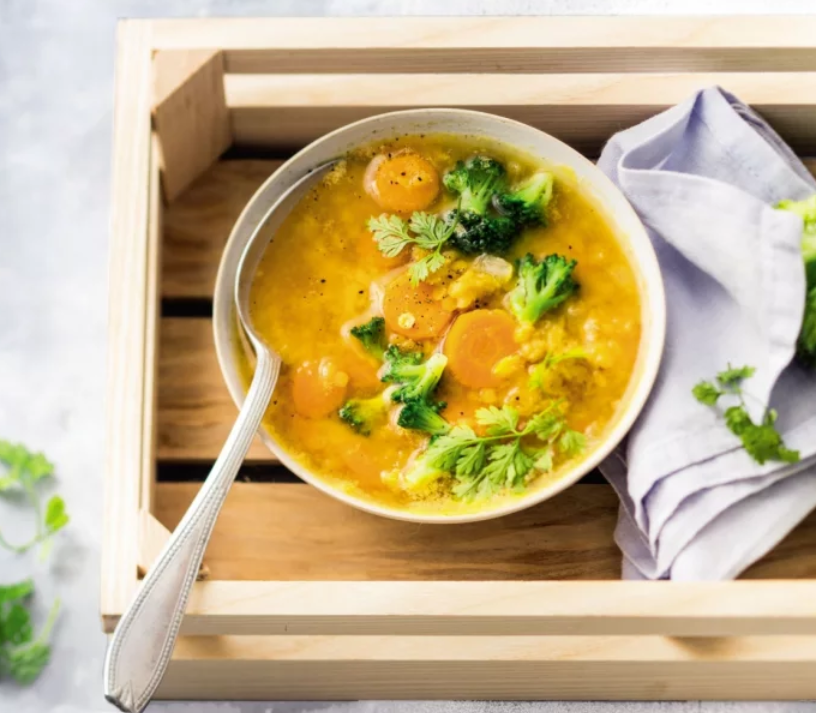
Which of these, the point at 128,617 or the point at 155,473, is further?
the point at 155,473

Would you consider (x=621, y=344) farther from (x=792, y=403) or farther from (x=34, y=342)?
(x=34, y=342)

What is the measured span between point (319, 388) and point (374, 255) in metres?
0.22

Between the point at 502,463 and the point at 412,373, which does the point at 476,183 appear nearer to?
the point at 412,373

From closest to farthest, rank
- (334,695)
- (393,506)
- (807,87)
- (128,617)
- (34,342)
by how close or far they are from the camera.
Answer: (128,617), (393,506), (807,87), (334,695), (34,342)

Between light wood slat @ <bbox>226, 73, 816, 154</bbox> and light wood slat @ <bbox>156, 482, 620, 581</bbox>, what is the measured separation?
573mm

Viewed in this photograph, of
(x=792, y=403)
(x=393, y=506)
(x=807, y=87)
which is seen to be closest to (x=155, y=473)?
(x=393, y=506)

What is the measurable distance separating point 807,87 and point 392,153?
63 cm

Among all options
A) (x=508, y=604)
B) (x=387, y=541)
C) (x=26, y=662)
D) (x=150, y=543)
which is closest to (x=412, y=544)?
(x=387, y=541)

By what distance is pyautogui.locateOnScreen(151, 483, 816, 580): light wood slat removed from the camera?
174cm

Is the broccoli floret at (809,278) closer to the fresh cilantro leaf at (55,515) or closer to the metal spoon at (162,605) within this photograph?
the metal spoon at (162,605)

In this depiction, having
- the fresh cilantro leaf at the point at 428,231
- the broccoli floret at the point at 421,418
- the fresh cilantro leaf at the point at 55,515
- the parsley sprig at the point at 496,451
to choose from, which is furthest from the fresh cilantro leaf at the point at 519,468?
the fresh cilantro leaf at the point at 55,515

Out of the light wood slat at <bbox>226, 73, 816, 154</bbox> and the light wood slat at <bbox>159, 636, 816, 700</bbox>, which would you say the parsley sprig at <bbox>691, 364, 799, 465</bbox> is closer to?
the light wood slat at <bbox>159, 636, 816, 700</bbox>

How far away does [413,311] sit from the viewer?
5.50 feet

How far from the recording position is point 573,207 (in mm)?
1737
